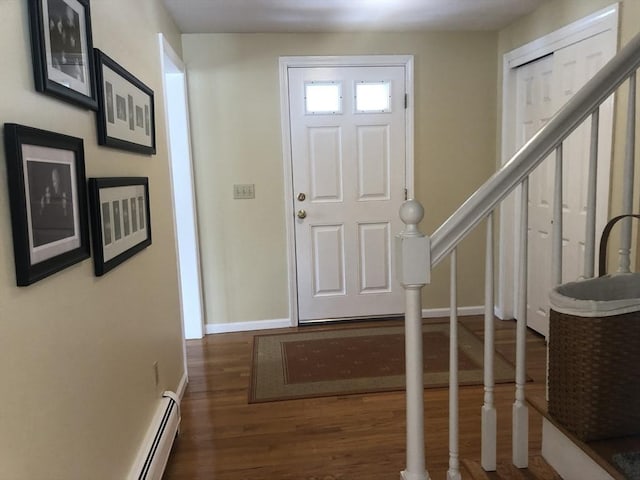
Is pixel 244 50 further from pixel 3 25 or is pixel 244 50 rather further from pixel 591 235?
pixel 591 235

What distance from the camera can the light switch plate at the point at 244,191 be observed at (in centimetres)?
363

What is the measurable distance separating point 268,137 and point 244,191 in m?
0.44

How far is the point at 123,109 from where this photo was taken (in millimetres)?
1865

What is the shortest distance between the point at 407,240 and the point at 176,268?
1.94 m

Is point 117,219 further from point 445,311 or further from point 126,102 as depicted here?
point 445,311

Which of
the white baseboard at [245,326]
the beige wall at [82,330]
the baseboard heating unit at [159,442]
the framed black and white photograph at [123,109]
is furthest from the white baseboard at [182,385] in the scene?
the framed black and white photograph at [123,109]

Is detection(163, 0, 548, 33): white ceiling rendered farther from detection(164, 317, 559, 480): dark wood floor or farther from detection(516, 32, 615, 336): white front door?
detection(164, 317, 559, 480): dark wood floor

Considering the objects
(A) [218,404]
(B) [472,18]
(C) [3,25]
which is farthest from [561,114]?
(B) [472,18]

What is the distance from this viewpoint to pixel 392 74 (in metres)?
3.66

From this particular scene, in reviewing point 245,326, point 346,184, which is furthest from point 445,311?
point 245,326

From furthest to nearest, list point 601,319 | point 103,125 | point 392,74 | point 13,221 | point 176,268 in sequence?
point 392,74 < point 176,268 < point 103,125 < point 601,319 < point 13,221

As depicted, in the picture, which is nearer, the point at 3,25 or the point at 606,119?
the point at 3,25

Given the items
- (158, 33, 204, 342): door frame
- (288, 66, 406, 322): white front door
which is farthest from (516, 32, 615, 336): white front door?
(158, 33, 204, 342): door frame

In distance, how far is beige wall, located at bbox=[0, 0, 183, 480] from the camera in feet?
3.34
